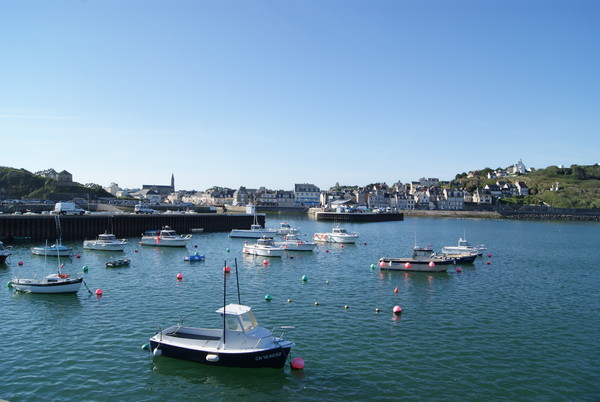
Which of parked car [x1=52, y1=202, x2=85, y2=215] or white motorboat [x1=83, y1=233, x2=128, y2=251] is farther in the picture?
parked car [x1=52, y1=202, x2=85, y2=215]

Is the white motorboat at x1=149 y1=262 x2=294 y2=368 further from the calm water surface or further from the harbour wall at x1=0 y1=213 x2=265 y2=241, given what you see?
the harbour wall at x1=0 y1=213 x2=265 y2=241

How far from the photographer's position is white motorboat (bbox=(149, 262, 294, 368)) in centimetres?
1978

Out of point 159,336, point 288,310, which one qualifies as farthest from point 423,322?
point 159,336

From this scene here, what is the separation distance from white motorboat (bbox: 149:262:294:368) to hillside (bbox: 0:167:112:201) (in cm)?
14858

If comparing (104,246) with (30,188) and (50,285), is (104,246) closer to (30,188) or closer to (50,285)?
(50,285)

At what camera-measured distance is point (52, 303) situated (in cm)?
3161

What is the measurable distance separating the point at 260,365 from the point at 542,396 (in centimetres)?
1215

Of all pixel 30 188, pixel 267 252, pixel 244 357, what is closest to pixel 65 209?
pixel 267 252

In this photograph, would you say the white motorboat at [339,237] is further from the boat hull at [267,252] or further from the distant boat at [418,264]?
the distant boat at [418,264]

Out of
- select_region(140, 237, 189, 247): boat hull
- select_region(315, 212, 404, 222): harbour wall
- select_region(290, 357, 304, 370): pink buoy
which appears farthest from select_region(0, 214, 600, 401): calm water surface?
select_region(315, 212, 404, 222): harbour wall

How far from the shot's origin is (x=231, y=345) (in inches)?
790

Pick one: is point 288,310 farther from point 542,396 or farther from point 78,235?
point 78,235

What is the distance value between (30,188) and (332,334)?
169223mm

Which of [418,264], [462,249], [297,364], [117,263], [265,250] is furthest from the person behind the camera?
[462,249]
